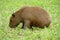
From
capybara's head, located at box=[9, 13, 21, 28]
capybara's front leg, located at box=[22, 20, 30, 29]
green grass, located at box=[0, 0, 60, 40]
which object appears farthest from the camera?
capybara's head, located at box=[9, 13, 21, 28]

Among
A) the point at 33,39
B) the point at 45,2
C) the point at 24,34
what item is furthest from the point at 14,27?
the point at 45,2

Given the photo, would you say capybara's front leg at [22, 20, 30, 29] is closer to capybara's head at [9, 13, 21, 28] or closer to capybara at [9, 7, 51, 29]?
capybara at [9, 7, 51, 29]

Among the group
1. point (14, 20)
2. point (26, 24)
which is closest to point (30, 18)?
point (26, 24)

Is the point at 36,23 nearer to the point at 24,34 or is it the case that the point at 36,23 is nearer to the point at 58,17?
the point at 24,34

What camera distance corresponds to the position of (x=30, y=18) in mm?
10031

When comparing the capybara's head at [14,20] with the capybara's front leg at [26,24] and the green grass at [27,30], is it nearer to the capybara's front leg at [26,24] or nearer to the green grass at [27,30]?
the green grass at [27,30]

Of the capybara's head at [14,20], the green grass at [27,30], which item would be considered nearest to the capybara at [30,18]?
the capybara's head at [14,20]

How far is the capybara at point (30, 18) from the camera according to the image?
1004 cm

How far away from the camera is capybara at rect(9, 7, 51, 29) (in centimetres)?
1004

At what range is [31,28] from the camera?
33.1 feet

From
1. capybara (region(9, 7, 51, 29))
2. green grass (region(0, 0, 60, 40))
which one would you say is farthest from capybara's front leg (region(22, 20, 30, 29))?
green grass (region(0, 0, 60, 40))

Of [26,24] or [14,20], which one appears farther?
[14,20]

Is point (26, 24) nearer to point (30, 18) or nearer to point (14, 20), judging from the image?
point (30, 18)

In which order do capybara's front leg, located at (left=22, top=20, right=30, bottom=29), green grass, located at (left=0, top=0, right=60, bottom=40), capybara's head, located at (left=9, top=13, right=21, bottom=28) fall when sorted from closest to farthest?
green grass, located at (left=0, top=0, right=60, bottom=40)
capybara's front leg, located at (left=22, top=20, right=30, bottom=29)
capybara's head, located at (left=9, top=13, right=21, bottom=28)
